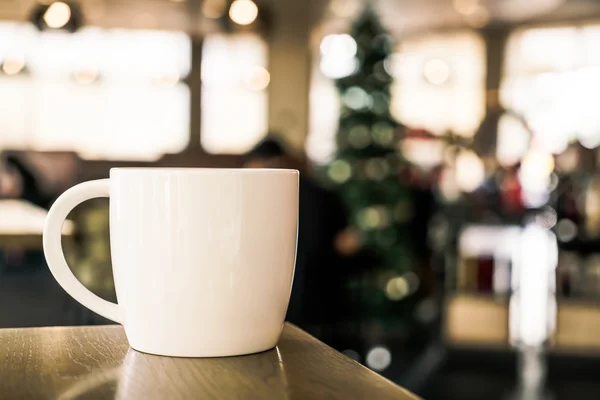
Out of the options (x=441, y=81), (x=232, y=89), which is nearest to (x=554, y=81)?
(x=441, y=81)

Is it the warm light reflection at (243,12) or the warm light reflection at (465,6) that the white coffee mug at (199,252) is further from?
the warm light reflection at (465,6)

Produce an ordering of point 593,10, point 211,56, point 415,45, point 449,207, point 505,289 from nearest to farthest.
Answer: point 505,289 → point 449,207 → point 593,10 → point 415,45 → point 211,56

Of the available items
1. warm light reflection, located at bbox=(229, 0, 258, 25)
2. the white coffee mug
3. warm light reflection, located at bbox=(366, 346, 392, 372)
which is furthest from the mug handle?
warm light reflection, located at bbox=(366, 346, 392, 372)

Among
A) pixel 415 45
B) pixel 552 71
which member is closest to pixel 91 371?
pixel 552 71

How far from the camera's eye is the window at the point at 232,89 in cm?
1003

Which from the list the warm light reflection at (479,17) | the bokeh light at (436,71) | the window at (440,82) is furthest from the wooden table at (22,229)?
the bokeh light at (436,71)

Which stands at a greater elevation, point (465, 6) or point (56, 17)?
point (465, 6)

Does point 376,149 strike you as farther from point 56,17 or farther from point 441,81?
point 441,81

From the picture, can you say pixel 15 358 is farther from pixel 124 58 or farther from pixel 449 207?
pixel 124 58

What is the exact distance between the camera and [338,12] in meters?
9.27

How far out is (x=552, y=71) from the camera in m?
8.27

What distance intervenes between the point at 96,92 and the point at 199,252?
32.0 feet

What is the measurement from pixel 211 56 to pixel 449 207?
5183mm

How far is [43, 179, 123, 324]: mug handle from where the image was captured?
0.53 meters
